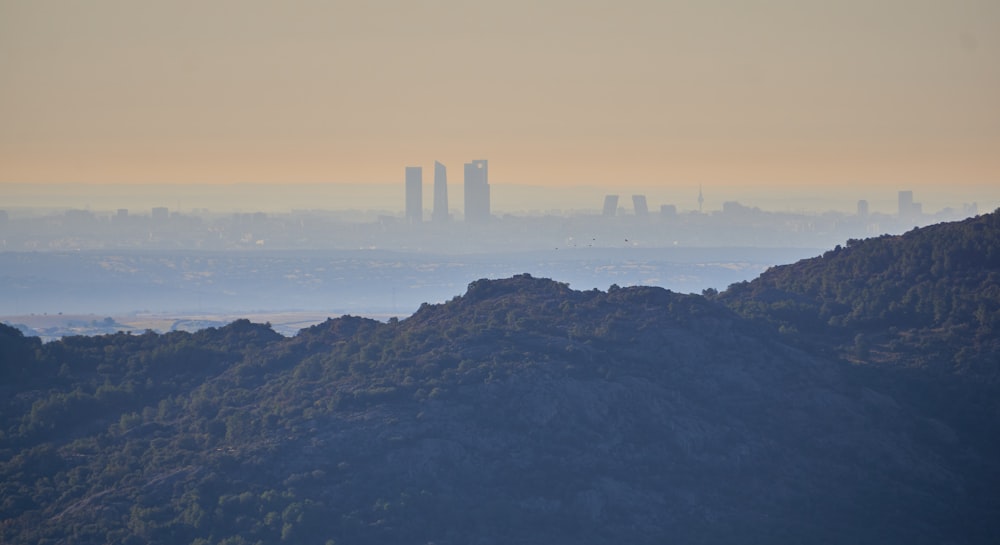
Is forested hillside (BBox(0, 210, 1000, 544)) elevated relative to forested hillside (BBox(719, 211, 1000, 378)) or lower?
lower

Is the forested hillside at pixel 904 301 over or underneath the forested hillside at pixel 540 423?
over

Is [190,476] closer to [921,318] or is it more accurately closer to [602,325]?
[602,325]

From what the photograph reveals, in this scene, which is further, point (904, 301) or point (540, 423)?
point (904, 301)

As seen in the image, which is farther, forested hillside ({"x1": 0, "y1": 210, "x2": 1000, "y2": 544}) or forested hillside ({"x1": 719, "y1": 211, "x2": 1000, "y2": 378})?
forested hillside ({"x1": 719, "y1": 211, "x2": 1000, "y2": 378})

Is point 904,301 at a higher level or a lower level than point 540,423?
higher

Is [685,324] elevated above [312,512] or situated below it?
above

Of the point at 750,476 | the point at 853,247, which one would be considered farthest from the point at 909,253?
the point at 750,476

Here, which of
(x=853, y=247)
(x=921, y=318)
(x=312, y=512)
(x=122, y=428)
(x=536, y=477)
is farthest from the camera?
(x=853, y=247)

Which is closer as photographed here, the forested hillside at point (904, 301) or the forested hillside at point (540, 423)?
the forested hillside at point (540, 423)
